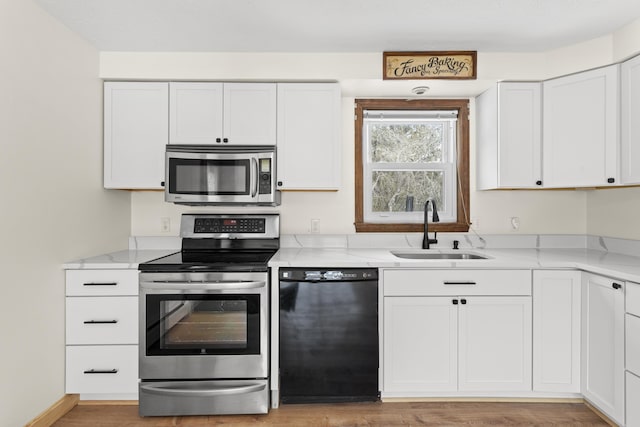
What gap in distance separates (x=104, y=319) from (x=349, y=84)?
220 centimetres

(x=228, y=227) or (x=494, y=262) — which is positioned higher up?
(x=228, y=227)

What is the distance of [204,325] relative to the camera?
2.20m

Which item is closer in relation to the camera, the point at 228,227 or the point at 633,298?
the point at 633,298

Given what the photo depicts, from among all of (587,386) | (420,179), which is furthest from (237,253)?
(587,386)

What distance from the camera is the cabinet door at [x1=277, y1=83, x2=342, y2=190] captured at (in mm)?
2604

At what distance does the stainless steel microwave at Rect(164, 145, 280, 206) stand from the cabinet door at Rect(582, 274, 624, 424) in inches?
79.5

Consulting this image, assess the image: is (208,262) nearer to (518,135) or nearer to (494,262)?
(494,262)

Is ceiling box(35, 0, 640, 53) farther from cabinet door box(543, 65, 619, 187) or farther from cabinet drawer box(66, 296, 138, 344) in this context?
cabinet drawer box(66, 296, 138, 344)

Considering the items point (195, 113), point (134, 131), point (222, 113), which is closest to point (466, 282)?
point (222, 113)

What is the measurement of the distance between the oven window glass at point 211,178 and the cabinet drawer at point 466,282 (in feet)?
4.12

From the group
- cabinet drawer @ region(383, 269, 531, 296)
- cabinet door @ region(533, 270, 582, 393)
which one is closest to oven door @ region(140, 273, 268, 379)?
cabinet drawer @ region(383, 269, 531, 296)

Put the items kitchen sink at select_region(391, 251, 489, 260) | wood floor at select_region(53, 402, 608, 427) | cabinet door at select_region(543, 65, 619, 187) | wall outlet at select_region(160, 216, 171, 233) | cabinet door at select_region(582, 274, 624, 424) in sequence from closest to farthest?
cabinet door at select_region(582, 274, 624, 424) → wood floor at select_region(53, 402, 608, 427) → cabinet door at select_region(543, 65, 619, 187) → kitchen sink at select_region(391, 251, 489, 260) → wall outlet at select_region(160, 216, 171, 233)

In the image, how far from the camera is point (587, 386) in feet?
7.25

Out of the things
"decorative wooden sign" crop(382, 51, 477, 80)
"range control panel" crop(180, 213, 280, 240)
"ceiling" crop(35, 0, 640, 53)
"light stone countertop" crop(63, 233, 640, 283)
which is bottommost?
"light stone countertop" crop(63, 233, 640, 283)
